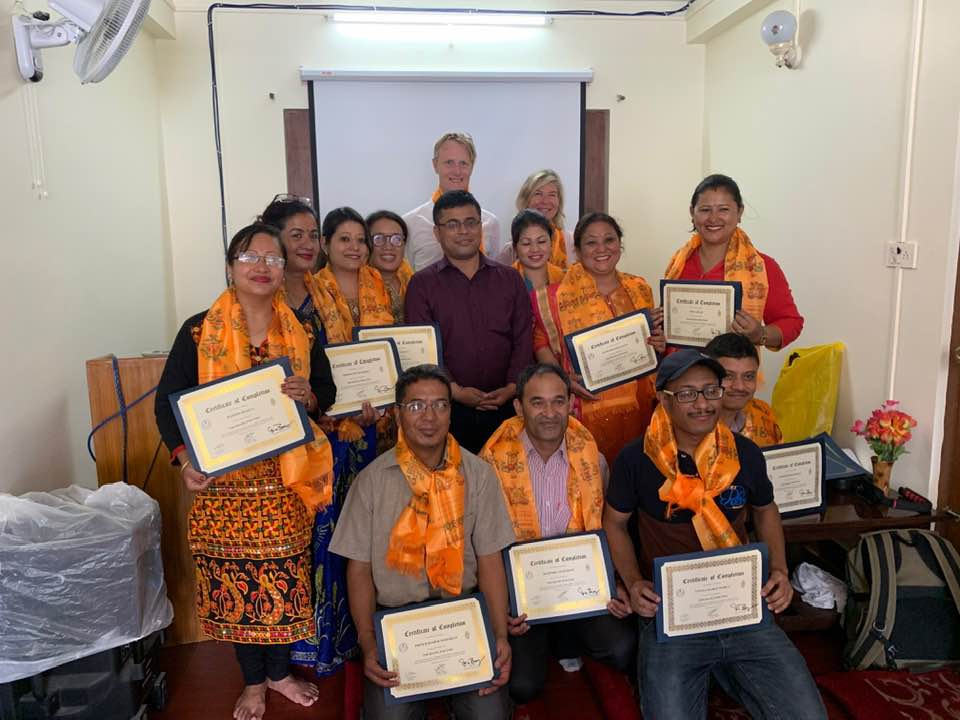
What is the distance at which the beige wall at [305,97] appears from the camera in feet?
15.4

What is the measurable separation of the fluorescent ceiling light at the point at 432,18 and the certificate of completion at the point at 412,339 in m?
2.96

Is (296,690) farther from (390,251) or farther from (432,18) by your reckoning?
(432,18)

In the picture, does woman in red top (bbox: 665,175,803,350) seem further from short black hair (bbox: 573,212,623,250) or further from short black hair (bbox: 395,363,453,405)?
short black hair (bbox: 395,363,453,405)

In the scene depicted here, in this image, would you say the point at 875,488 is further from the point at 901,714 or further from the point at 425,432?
the point at 425,432

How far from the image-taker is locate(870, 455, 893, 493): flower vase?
9.95 feet

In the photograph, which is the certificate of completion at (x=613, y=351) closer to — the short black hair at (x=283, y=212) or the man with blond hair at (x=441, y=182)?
the short black hair at (x=283, y=212)

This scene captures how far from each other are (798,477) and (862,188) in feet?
5.13

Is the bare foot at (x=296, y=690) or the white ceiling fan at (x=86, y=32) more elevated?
the white ceiling fan at (x=86, y=32)

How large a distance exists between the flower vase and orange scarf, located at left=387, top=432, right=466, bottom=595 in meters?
1.91

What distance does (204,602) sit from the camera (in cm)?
230

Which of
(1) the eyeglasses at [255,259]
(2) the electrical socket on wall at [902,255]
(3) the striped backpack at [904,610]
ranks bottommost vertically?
(3) the striped backpack at [904,610]

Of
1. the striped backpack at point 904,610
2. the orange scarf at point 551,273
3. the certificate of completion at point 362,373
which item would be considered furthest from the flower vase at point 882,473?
the certificate of completion at point 362,373

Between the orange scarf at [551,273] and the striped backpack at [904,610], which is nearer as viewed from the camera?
the striped backpack at [904,610]

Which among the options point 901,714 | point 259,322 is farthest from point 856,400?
point 259,322
